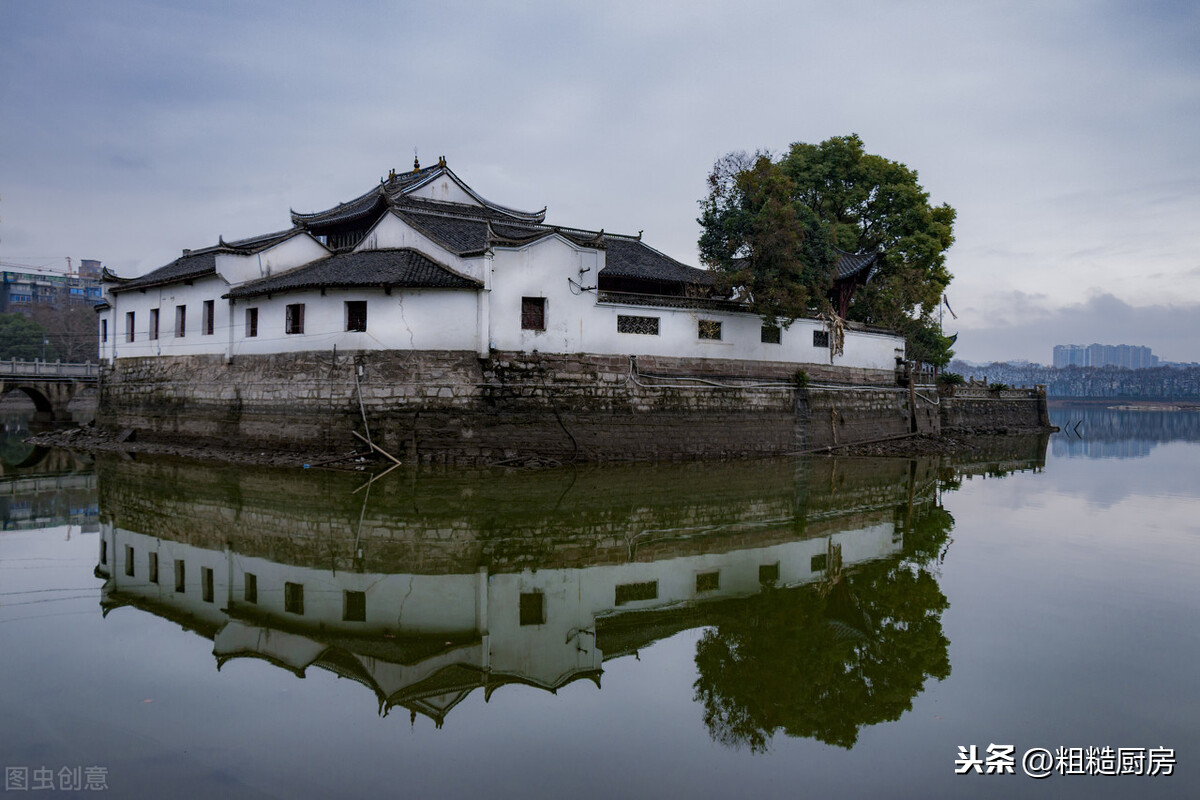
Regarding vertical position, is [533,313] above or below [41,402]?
above

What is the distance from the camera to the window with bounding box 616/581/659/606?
9.41m

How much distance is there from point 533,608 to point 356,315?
1383cm

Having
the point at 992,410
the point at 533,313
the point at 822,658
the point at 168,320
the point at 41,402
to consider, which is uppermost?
the point at 168,320

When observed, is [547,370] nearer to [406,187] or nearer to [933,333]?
[406,187]

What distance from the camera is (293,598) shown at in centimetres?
903

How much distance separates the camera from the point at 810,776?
17.1ft

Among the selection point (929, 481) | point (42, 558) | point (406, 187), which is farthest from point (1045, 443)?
point (42, 558)

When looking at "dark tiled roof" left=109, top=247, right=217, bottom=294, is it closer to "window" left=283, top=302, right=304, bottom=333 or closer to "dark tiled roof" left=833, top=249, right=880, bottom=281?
"window" left=283, top=302, right=304, bottom=333

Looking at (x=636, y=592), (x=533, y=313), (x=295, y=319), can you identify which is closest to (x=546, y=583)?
(x=636, y=592)

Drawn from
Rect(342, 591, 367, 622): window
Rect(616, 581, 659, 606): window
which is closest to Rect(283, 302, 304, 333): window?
Rect(342, 591, 367, 622): window

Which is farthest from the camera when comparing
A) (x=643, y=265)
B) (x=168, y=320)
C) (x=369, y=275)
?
(x=643, y=265)

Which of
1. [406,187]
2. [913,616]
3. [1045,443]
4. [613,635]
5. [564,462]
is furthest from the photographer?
[1045,443]

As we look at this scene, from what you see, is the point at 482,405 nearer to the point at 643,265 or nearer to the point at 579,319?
the point at 579,319

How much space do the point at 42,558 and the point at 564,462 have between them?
11.7 metres
